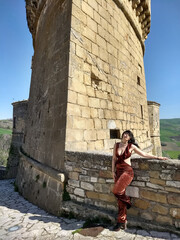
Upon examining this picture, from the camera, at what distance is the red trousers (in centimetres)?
217

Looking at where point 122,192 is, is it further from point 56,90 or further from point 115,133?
point 56,90

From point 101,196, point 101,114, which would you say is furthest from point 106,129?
point 101,196

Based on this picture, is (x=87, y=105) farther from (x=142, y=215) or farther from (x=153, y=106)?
(x=153, y=106)

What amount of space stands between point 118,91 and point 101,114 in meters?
1.32

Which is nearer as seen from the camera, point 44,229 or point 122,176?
point 122,176

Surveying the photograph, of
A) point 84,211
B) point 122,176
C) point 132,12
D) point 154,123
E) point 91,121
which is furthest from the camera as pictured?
point 154,123

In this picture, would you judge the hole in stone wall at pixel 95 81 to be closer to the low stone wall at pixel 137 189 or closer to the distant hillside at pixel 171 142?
the low stone wall at pixel 137 189

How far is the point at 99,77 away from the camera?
4.13 m

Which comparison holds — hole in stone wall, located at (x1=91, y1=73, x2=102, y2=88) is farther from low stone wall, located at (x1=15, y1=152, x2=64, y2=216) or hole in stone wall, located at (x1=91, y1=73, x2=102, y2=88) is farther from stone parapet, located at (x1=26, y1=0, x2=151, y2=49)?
stone parapet, located at (x1=26, y1=0, x2=151, y2=49)

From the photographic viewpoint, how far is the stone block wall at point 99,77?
11.3 feet

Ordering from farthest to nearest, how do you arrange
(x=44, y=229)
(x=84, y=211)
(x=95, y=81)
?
(x=95, y=81), (x=84, y=211), (x=44, y=229)

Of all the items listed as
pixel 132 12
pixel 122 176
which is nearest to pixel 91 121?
pixel 122 176

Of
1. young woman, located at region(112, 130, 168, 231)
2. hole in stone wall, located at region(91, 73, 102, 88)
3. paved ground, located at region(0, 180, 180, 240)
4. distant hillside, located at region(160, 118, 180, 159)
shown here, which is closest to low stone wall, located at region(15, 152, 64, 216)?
paved ground, located at region(0, 180, 180, 240)

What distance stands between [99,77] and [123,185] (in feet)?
9.53
